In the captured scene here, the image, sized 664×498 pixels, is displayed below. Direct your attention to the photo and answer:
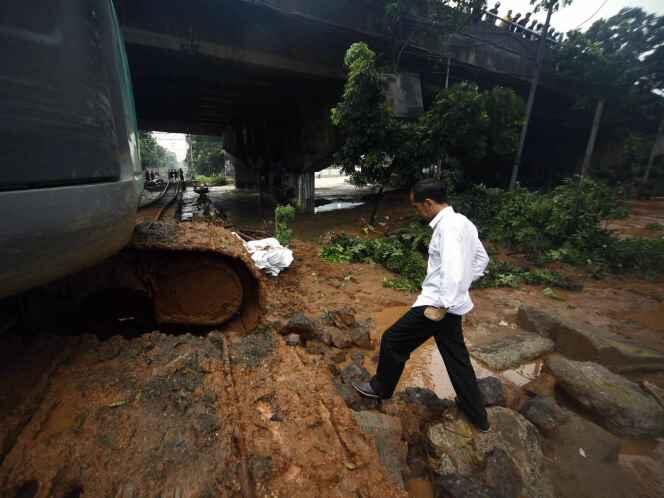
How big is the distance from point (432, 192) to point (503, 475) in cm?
190

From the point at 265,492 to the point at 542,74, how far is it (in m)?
18.2

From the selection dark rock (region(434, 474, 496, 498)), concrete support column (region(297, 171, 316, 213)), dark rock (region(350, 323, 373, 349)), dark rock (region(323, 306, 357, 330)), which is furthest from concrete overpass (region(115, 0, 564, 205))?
dark rock (region(434, 474, 496, 498))

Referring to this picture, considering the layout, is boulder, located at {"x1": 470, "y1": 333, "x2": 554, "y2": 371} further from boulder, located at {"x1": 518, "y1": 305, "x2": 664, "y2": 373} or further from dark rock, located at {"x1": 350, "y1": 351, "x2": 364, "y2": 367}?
dark rock, located at {"x1": 350, "y1": 351, "x2": 364, "y2": 367}

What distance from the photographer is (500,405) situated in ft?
8.59

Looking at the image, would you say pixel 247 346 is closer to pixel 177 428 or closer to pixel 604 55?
pixel 177 428

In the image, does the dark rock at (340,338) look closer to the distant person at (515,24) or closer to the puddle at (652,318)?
the puddle at (652,318)

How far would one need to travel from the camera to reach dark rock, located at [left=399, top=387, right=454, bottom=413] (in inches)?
102

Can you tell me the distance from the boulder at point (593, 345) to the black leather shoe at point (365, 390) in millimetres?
2637

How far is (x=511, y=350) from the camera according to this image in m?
3.64

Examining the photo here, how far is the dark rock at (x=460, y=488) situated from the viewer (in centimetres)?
178

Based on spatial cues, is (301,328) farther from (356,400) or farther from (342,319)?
(356,400)

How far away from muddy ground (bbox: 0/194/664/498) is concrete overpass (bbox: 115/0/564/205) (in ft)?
26.0

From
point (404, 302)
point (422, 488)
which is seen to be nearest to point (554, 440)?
point (422, 488)

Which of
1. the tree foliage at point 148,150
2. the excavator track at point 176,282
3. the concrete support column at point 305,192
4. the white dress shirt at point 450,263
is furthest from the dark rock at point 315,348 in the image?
the concrete support column at point 305,192
